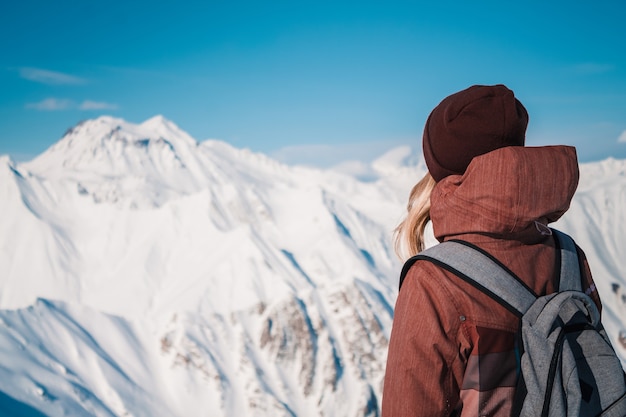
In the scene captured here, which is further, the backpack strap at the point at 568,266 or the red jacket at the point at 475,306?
the backpack strap at the point at 568,266

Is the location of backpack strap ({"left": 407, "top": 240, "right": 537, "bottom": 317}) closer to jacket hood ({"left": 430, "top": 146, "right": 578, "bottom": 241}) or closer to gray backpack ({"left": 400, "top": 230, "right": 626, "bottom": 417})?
gray backpack ({"left": 400, "top": 230, "right": 626, "bottom": 417})

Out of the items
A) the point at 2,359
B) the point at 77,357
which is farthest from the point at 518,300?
the point at 77,357

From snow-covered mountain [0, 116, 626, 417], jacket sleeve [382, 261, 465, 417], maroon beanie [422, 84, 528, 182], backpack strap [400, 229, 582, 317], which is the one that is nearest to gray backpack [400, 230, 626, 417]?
backpack strap [400, 229, 582, 317]

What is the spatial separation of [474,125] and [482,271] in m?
0.76

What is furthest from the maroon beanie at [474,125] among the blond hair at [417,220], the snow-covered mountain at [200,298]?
the snow-covered mountain at [200,298]

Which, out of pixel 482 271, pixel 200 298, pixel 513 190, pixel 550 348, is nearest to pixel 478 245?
pixel 482 271

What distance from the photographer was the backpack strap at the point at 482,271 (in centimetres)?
222

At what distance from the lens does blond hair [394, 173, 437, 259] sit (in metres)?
2.92

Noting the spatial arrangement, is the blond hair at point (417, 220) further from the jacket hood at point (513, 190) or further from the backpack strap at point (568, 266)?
the backpack strap at point (568, 266)

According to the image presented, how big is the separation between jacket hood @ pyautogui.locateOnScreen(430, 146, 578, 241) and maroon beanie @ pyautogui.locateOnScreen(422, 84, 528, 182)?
0.12 metres

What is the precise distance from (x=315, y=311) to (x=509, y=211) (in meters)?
118

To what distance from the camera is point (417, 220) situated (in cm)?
295

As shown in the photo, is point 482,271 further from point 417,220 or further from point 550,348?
point 417,220

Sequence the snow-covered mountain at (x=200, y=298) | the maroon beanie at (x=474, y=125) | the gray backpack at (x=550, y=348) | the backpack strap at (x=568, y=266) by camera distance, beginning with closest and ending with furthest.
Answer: the gray backpack at (x=550, y=348), the maroon beanie at (x=474, y=125), the backpack strap at (x=568, y=266), the snow-covered mountain at (x=200, y=298)
